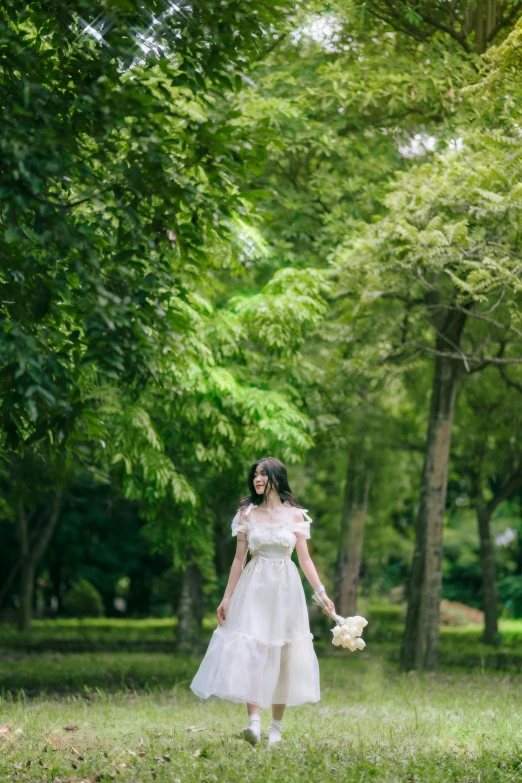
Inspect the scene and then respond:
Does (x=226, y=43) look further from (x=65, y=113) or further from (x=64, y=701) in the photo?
(x=64, y=701)

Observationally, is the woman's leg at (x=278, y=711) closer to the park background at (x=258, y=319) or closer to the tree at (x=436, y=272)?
the park background at (x=258, y=319)

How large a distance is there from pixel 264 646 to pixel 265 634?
0.30 ft

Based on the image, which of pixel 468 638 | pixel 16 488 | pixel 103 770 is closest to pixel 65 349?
→ pixel 103 770

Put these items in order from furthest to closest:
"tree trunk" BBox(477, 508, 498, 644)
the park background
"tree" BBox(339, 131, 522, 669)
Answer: "tree trunk" BBox(477, 508, 498, 644) → "tree" BBox(339, 131, 522, 669) → the park background

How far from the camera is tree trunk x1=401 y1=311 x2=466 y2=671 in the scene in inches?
664

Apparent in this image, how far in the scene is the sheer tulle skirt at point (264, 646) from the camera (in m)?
7.88

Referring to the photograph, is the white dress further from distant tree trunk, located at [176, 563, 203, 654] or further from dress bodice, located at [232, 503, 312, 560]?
distant tree trunk, located at [176, 563, 203, 654]

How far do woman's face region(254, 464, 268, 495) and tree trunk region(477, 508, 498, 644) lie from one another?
20402mm

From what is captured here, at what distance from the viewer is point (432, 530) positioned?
17.0 metres

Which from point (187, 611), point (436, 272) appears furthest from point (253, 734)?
point (187, 611)

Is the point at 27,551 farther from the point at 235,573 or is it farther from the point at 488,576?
the point at 235,573

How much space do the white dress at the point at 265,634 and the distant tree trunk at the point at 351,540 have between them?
14125 millimetres

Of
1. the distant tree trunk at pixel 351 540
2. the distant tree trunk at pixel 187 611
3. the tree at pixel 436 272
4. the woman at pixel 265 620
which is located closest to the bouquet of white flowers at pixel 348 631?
the woman at pixel 265 620

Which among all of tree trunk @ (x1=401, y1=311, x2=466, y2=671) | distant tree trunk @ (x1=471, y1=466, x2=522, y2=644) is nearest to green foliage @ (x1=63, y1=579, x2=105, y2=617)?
distant tree trunk @ (x1=471, y1=466, x2=522, y2=644)
